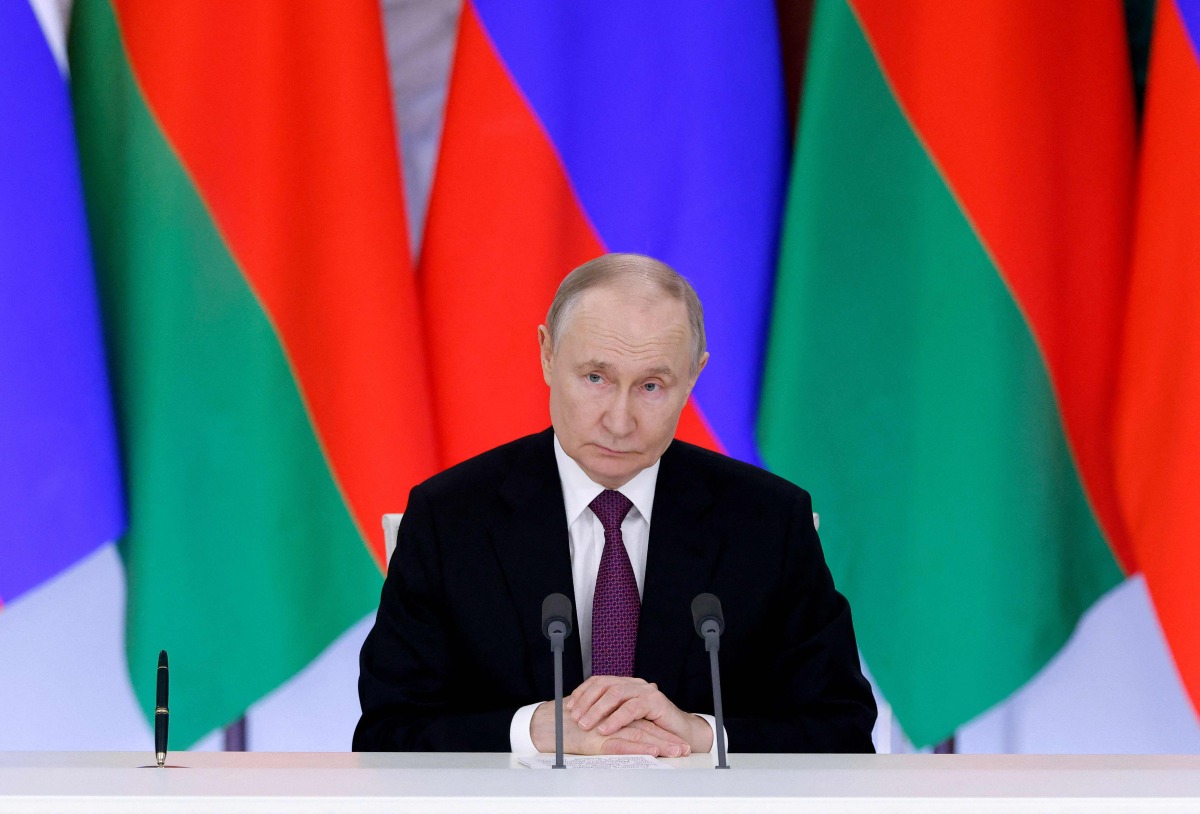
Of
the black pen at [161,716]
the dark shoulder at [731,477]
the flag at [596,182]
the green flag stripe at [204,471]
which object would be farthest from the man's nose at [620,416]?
the green flag stripe at [204,471]

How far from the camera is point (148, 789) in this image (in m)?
1.12

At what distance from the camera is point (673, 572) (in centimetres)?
206

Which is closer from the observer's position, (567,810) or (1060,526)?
(567,810)

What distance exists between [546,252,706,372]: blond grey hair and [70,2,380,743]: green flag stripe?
4.38 ft

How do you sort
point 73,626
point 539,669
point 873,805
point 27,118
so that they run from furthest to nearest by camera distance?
point 73,626 → point 27,118 → point 539,669 → point 873,805

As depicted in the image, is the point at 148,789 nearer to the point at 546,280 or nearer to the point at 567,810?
the point at 567,810

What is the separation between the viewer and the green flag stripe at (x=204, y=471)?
3.10 meters

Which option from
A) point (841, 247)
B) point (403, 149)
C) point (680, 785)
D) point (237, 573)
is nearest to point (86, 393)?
point (237, 573)

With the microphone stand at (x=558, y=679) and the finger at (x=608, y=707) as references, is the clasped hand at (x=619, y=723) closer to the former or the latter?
the finger at (x=608, y=707)

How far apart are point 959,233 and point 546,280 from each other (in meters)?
1.04

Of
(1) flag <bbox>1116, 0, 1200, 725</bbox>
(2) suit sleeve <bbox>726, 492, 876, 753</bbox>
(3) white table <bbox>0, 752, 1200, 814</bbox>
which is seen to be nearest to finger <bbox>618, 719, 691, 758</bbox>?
(2) suit sleeve <bbox>726, 492, 876, 753</bbox>

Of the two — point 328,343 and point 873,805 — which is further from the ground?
point 328,343

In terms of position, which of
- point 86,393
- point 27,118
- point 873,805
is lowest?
point 873,805

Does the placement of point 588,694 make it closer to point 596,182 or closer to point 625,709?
point 625,709
